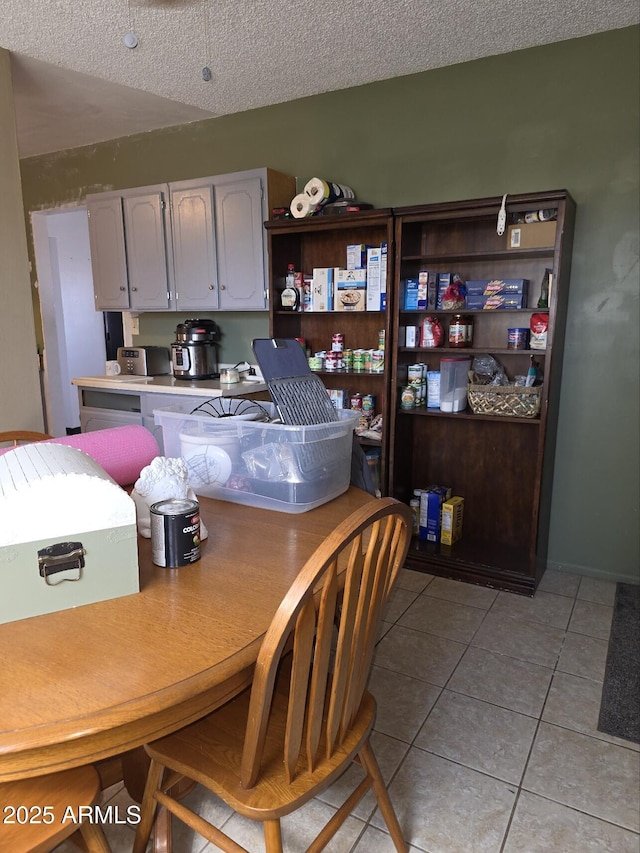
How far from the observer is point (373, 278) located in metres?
2.99

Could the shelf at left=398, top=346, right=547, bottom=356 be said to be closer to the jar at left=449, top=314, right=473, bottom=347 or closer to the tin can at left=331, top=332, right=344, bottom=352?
Result: the jar at left=449, top=314, right=473, bottom=347

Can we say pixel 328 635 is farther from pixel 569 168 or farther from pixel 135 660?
pixel 569 168

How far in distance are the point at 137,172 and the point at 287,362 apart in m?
3.02

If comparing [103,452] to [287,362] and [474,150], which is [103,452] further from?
[474,150]

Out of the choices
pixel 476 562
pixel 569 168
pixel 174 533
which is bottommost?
pixel 476 562

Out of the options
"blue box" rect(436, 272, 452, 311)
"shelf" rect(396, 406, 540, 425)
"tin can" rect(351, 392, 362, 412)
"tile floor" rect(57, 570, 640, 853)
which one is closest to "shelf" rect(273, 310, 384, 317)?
"blue box" rect(436, 272, 452, 311)

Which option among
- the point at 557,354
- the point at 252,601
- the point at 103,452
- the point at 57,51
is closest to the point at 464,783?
the point at 252,601

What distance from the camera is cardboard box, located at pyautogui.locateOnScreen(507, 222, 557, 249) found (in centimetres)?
252

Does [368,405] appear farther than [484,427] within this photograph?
Yes

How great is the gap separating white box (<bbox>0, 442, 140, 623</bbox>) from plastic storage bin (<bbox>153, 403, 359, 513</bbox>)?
19.0 inches

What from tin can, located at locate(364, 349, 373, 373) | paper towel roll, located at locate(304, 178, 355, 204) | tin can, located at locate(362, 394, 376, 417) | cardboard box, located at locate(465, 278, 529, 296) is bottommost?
tin can, located at locate(362, 394, 376, 417)

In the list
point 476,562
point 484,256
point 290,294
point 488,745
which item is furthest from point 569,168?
point 488,745

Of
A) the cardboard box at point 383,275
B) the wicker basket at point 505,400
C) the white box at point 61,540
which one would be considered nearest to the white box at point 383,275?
the cardboard box at point 383,275

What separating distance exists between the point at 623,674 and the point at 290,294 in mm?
2410
